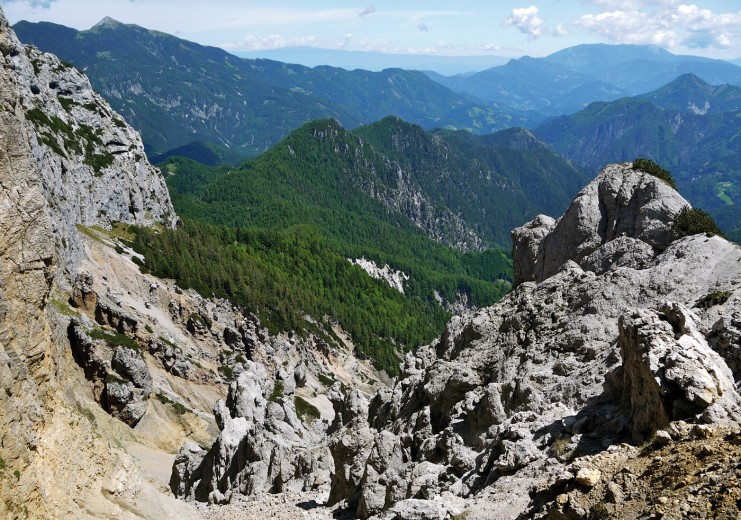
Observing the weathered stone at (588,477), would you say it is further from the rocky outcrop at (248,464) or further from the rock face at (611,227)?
the rock face at (611,227)

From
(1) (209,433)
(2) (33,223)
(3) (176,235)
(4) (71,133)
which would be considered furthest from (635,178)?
(4) (71,133)

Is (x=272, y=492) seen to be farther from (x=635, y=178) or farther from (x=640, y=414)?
(x=635, y=178)

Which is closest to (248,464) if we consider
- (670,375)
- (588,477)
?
(588,477)

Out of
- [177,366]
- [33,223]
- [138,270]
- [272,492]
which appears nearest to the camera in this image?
[33,223]

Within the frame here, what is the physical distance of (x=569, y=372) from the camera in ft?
116

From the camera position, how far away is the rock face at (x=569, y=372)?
24.0m

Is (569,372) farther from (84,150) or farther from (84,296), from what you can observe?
(84,150)

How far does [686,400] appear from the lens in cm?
2223

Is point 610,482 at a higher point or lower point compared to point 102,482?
higher

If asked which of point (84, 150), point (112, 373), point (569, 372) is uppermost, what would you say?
point (569, 372)

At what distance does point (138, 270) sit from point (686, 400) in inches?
4804

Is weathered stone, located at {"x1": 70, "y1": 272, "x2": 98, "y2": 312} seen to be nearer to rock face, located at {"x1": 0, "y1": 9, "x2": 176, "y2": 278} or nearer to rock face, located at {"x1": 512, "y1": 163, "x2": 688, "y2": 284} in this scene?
rock face, located at {"x1": 0, "y1": 9, "x2": 176, "y2": 278}

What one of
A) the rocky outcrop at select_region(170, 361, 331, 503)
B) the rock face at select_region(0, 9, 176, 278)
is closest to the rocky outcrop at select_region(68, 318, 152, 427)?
the rocky outcrop at select_region(170, 361, 331, 503)

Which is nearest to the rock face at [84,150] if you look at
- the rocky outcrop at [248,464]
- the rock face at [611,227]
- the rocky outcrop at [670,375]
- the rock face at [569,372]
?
the rocky outcrop at [248,464]
